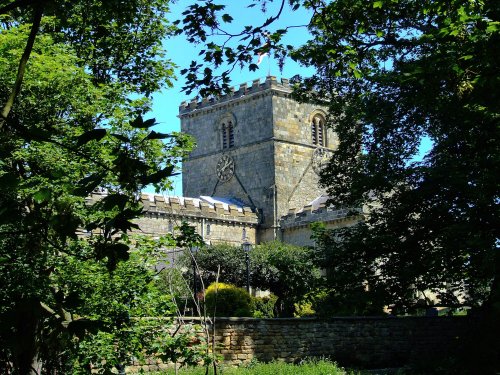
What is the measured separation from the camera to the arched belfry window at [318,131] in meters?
45.1

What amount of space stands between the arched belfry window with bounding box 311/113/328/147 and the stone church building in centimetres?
7

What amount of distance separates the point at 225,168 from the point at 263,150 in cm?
322

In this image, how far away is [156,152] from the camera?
33.6 feet

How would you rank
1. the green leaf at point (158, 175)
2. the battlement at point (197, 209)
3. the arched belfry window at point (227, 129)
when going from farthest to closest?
the arched belfry window at point (227, 129), the battlement at point (197, 209), the green leaf at point (158, 175)

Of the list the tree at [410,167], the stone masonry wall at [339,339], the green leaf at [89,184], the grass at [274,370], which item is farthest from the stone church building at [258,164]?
the green leaf at [89,184]

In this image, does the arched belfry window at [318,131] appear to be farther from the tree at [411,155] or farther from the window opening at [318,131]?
the tree at [411,155]

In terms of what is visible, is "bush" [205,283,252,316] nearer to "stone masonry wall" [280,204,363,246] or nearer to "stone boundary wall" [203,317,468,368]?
"stone boundary wall" [203,317,468,368]

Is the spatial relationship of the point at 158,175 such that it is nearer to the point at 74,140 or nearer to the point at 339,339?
the point at 74,140

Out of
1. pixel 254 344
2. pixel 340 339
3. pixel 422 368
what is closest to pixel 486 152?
pixel 422 368

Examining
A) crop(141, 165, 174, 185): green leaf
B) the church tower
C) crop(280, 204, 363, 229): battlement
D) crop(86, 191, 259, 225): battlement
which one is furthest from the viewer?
the church tower

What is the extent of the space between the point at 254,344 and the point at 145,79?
887cm

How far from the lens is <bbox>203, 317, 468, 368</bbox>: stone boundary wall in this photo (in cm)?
1739

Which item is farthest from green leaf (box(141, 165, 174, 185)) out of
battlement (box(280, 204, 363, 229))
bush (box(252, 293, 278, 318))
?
battlement (box(280, 204, 363, 229))

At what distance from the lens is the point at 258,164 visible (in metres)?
43.4
